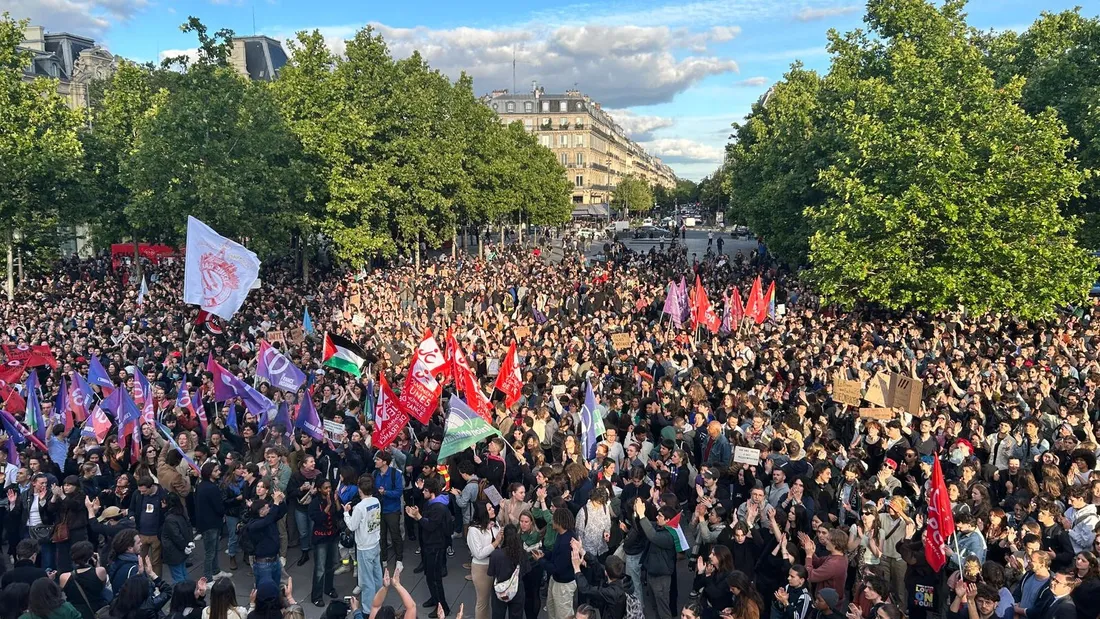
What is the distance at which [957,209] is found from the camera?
64.5ft

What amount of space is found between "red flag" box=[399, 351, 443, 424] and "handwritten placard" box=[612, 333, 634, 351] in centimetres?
650

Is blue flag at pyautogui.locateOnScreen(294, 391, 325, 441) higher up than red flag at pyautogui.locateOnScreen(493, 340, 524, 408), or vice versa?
red flag at pyautogui.locateOnScreen(493, 340, 524, 408)

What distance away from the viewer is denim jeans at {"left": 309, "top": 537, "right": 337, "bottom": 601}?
29.9 feet

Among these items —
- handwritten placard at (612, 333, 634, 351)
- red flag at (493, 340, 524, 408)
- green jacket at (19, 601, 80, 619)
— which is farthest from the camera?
handwritten placard at (612, 333, 634, 351)

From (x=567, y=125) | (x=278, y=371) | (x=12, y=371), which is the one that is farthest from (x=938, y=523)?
(x=567, y=125)

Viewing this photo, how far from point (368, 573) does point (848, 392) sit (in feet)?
26.0

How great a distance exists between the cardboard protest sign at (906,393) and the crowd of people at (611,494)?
0.15m

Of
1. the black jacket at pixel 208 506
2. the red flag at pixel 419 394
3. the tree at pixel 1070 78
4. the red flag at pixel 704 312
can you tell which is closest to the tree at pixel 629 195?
the tree at pixel 1070 78

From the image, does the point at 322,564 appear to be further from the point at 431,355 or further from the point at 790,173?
the point at 790,173

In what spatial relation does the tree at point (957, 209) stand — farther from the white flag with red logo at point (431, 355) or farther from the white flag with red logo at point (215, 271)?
the white flag with red logo at point (215, 271)

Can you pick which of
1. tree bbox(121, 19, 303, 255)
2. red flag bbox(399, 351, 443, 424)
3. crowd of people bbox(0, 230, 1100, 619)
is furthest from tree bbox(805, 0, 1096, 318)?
tree bbox(121, 19, 303, 255)

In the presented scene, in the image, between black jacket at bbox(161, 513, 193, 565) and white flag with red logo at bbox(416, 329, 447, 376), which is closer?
black jacket at bbox(161, 513, 193, 565)

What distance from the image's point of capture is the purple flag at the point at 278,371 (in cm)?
1424

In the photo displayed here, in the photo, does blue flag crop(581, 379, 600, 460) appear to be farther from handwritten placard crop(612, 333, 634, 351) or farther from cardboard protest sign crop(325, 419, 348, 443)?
handwritten placard crop(612, 333, 634, 351)
